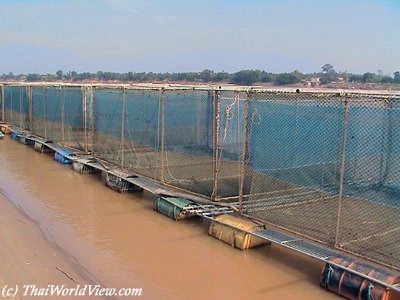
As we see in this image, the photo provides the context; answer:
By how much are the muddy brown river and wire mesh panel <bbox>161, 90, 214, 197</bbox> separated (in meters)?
1.08

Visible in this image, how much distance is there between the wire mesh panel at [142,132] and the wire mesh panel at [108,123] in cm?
32

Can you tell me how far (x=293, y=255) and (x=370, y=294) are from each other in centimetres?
206

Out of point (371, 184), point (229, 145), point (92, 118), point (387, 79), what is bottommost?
point (371, 184)

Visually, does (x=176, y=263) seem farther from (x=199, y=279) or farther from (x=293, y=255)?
(x=293, y=255)

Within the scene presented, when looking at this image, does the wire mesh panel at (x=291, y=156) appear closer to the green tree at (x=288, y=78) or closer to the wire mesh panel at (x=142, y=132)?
the wire mesh panel at (x=142, y=132)

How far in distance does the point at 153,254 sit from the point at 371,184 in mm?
4256

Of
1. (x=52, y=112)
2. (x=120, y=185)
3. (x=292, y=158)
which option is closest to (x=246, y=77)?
(x=52, y=112)

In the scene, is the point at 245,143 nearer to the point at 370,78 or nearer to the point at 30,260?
the point at 30,260

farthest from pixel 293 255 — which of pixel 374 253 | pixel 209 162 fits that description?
pixel 209 162

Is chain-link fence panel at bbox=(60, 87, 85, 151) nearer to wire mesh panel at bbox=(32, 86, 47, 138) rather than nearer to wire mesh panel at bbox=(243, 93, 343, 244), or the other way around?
wire mesh panel at bbox=(32, 86, 47, 138)

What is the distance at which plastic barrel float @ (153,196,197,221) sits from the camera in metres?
9.29

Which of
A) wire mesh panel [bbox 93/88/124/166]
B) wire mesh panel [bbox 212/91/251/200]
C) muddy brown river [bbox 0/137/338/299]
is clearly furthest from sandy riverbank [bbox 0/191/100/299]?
wire mesh panel [bbox 93/88/124/166]

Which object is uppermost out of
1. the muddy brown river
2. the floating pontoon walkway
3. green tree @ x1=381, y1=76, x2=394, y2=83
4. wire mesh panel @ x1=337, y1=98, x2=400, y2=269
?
green tree @ x1=381, y1=76, x2=394, y2=83

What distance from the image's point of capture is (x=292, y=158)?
8.01 metres
